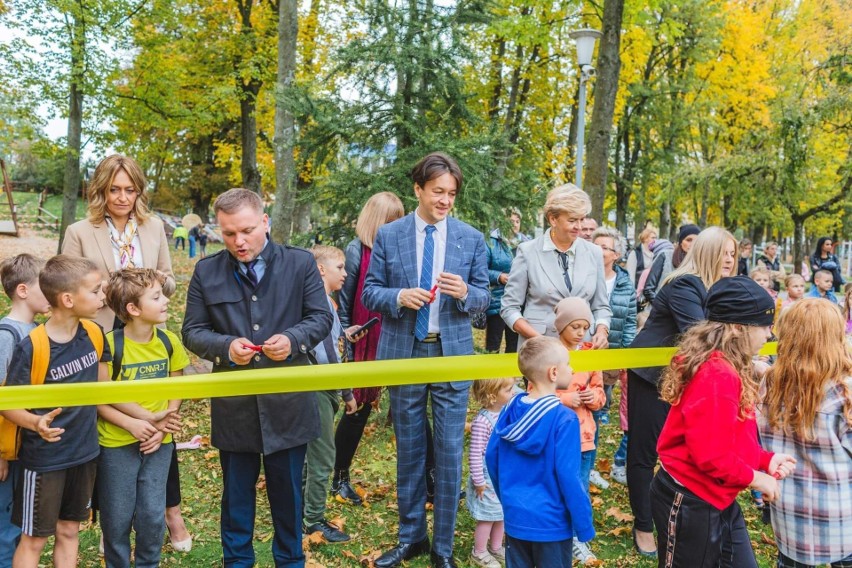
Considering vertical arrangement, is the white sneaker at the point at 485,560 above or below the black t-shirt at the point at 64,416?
below

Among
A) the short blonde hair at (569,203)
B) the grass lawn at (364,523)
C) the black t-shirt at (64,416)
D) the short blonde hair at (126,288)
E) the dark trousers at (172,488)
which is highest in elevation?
the short blonde hair at (569,203)

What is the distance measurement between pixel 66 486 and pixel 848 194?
26.7m

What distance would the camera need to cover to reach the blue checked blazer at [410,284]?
392 centimetres

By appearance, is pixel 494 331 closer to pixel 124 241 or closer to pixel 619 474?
pixel 619 474

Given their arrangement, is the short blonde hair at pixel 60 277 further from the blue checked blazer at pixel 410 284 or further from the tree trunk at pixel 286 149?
the tree trunk at pixel 286 149

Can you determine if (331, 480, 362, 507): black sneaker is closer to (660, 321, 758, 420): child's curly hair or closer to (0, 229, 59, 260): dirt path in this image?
(660, 321, 758, 420): child's curly hair

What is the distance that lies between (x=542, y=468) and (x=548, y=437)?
6.4 inches

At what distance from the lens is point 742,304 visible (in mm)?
3027

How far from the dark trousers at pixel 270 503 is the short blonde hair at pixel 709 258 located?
2499mm

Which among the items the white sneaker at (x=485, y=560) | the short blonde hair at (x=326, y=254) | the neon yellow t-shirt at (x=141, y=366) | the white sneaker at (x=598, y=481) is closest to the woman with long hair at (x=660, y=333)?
the white sneaker at (x=485, y=560)

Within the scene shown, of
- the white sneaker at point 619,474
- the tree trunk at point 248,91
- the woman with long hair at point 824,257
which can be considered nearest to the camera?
the white sneaker at point 619,474

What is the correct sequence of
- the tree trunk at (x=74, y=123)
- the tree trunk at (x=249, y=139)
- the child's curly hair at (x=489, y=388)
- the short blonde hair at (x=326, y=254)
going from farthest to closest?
1. the tree trunk at (x=249, y=139)
2. the tree trunk at (x=74, y=123)
3. the short blonde hair at (x=326, y=254)
4. the child's curly hair at (x=489, y=388)

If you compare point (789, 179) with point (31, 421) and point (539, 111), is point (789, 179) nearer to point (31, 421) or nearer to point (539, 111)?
point (539, 111)

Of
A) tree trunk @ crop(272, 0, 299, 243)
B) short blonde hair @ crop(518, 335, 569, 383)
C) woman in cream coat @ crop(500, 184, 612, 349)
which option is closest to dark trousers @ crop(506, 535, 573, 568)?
short blonde hair @ crop(518, 335, 569, 383)
